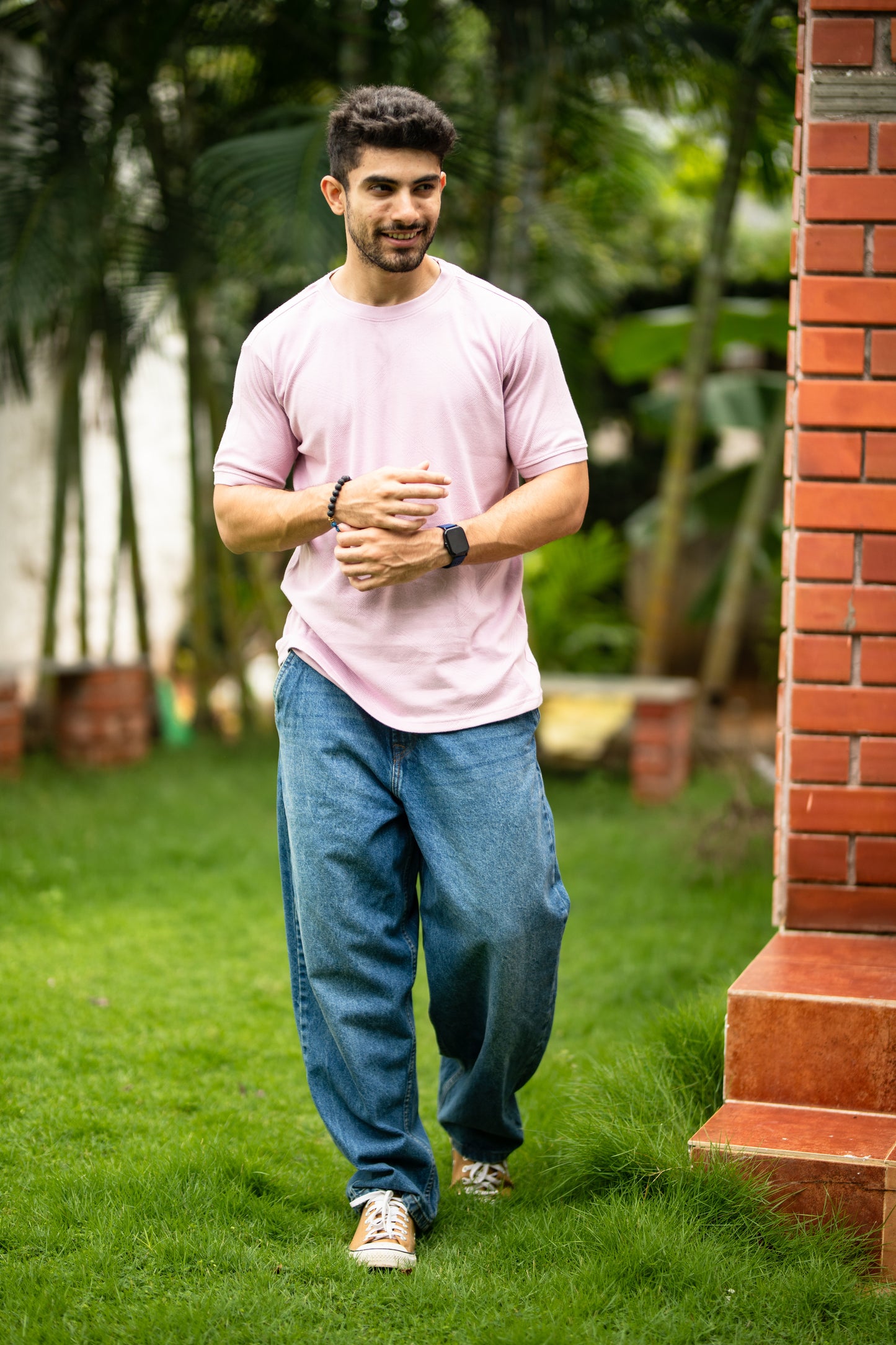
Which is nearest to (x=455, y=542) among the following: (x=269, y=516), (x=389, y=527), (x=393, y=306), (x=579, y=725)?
(x=389, y=527)

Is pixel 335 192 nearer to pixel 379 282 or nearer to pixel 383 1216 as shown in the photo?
pixel 379 282

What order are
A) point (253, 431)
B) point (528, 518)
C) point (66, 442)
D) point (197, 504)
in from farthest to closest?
point (197, 504) → point (66, 442) → point (253, 431) → point (528, 518)

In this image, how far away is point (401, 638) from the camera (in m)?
2.44

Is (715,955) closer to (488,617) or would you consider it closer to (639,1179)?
(639,1179)

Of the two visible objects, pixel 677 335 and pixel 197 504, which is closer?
pixel 197 504

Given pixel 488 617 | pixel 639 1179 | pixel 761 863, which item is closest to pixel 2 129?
pixel 761 863

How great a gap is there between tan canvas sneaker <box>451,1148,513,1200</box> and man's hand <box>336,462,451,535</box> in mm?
1294

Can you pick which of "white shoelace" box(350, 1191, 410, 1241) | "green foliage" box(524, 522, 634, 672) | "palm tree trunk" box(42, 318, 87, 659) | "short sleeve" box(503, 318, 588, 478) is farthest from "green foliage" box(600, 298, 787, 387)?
"white shoelace" box(350, 1191, 410, 1241)

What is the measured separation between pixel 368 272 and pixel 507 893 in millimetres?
1101

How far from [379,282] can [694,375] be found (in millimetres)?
5141

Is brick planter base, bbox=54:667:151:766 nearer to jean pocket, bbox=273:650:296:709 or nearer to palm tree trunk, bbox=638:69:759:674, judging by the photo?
palm tree trunk, bbox=638:69:759:674

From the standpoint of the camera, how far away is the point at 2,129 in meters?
6.68

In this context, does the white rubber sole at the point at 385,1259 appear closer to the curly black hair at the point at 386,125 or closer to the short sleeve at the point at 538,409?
the short sleeve at the point at 538,409

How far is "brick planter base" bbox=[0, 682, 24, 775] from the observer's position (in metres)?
6.94
